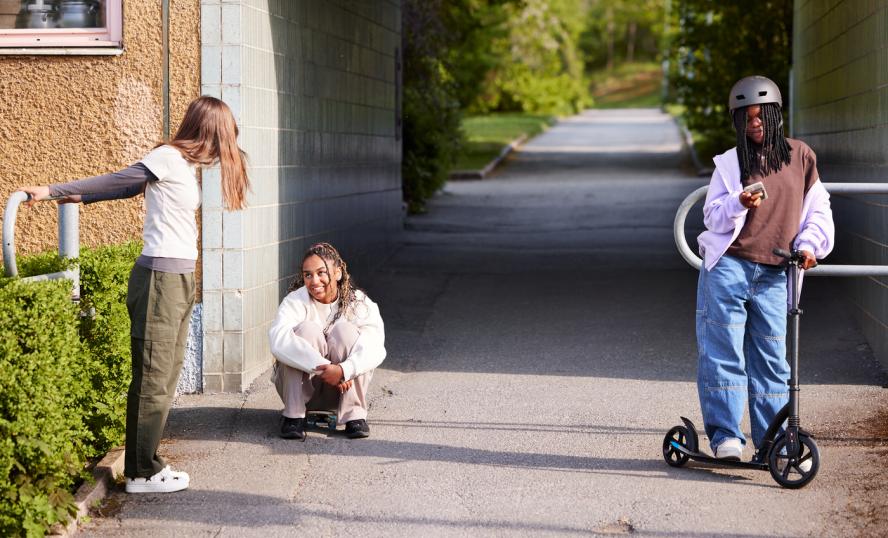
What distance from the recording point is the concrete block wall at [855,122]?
8591 mm

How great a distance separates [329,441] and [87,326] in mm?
1478

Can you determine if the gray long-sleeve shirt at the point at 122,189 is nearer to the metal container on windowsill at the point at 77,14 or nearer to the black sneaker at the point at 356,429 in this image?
the black sneaker at the point at 356,429

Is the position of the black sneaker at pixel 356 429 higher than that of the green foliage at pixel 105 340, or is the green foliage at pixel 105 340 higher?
the green foliage at pixel 105 340

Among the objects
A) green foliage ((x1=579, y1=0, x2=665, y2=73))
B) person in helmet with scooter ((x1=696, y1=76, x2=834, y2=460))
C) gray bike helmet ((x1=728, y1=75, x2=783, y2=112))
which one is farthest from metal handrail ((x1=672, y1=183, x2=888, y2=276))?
green foliage ((x1=579, y1=0, x2=665, y2=73))

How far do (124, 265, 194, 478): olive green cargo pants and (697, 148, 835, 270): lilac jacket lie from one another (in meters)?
2.33

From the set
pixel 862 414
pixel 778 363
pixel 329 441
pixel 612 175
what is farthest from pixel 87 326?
pixel 612 175

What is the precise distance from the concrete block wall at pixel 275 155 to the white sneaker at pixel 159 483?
198 centimetres

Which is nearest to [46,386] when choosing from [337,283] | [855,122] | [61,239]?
[61,239]

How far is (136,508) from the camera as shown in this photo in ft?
19.0

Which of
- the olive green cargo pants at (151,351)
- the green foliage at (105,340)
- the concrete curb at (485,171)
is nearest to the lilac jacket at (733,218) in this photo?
the olive green cargo pants at (151,351)

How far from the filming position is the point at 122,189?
5621 mm

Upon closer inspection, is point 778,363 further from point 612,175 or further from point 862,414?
point 612,175

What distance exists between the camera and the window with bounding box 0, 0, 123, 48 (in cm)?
791

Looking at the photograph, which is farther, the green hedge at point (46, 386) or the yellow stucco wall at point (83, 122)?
the yellow stucco wall at point (83, 122)
